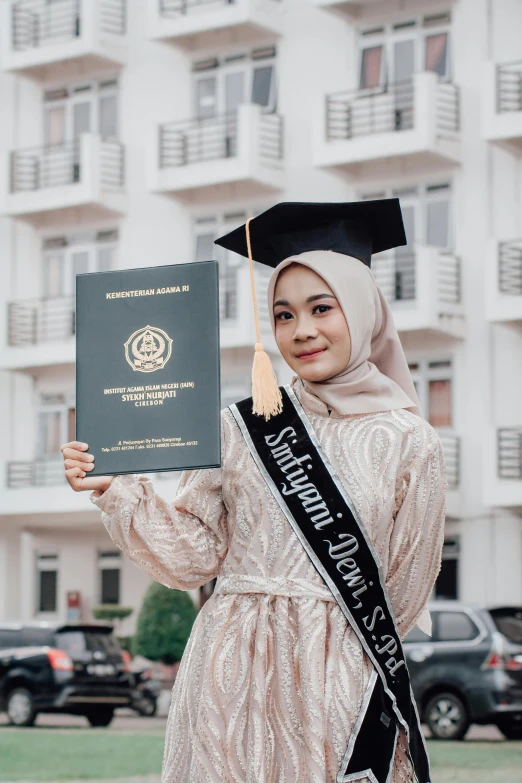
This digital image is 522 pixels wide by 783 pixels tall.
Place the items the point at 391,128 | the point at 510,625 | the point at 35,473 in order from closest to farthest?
the point at 510,625
the point at 391,128
the point at 35,473

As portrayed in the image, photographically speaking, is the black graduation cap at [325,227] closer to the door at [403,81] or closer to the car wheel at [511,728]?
the car wheel at [511,728]

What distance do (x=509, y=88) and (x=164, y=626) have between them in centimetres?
1020

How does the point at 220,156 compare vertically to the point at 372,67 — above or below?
below

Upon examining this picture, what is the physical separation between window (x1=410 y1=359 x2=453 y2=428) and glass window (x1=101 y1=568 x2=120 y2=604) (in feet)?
23.7

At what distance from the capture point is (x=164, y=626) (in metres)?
26.7

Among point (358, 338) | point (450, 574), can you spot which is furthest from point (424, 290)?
point (358, 338)

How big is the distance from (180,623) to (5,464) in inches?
242

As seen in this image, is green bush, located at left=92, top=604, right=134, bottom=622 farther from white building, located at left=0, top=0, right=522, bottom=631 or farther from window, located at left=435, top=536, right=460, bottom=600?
window, located at left=435, top=536, right=460, bottom=600

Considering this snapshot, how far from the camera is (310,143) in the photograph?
95.3ft

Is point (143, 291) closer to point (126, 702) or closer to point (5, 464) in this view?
point (126, 702)

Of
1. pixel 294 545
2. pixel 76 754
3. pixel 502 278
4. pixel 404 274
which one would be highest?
pixel 404 274

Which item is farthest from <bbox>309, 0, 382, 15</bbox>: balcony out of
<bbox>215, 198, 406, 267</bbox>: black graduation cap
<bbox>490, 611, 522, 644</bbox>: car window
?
<bbox>215, 198, 406, 267</bbox>: black graduation cap

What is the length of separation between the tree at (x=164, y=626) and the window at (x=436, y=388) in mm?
5131

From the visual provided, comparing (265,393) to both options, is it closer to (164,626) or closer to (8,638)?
(8,638)
